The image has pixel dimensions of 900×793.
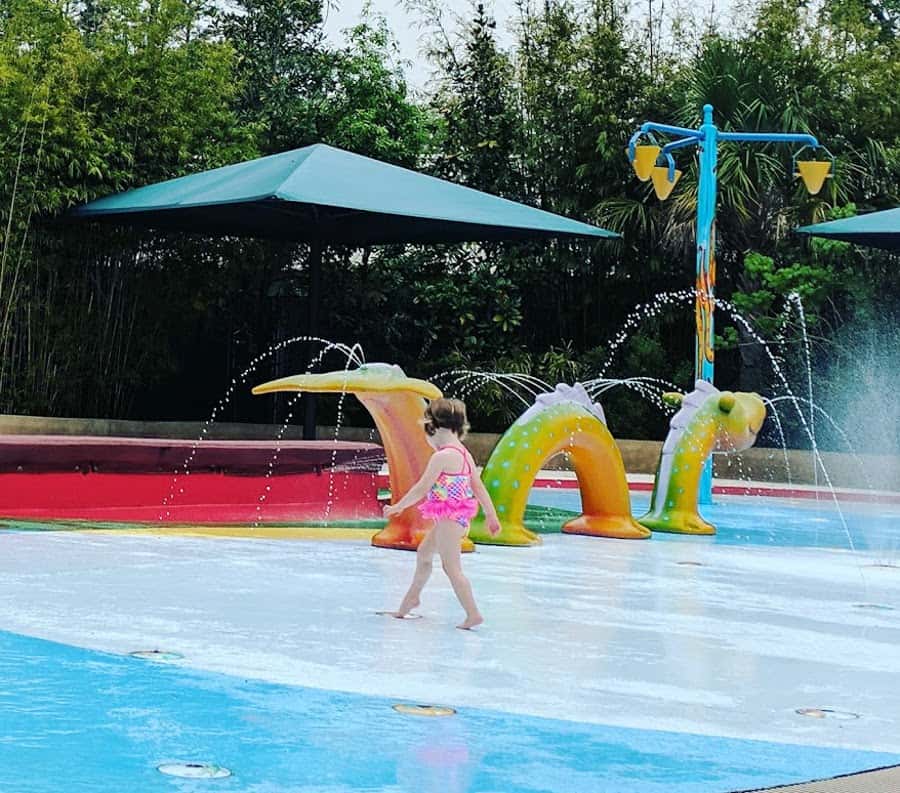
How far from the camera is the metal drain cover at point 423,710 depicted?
476 cm

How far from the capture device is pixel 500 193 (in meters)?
20.6

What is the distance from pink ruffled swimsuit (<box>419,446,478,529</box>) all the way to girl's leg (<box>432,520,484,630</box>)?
0.04m

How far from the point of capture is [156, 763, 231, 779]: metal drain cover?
12.8ft

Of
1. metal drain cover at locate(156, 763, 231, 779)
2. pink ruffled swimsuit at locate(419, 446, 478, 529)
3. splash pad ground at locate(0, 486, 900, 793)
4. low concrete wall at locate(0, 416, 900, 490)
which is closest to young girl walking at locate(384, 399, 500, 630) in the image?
pink ruffled swimsuit at locate(419, 446, 478, 529)

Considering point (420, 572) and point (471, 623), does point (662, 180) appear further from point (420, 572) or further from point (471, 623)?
point (471, 623)

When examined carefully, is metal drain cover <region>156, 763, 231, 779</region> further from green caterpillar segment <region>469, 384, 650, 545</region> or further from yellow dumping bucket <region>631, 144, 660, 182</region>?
yellow dumping bucket <region>631, 144, 660, 182</region>

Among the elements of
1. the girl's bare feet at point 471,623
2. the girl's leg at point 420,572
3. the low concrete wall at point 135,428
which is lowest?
the girl's bare feet at point 471,623

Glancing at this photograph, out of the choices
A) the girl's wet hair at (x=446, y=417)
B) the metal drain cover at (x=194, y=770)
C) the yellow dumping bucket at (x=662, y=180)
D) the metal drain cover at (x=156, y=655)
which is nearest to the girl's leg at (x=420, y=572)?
the girl's wet hair at (x=446, y=417)

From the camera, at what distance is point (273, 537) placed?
10.5m

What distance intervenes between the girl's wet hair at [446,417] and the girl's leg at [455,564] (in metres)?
0.47

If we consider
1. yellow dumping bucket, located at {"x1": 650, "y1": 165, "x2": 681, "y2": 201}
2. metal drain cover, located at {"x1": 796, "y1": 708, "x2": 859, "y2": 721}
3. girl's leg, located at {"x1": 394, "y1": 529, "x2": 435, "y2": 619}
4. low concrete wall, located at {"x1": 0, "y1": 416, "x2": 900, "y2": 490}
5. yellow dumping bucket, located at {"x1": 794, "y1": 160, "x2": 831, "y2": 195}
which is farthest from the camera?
low concrete wall, located at {"x1": 0, "y1": 416, "x2": 900, "y2": 490}

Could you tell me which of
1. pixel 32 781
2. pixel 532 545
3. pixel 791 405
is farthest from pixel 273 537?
pixel 791 405

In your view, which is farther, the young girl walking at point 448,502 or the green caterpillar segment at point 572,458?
the green caterpillar segment at point 572,458

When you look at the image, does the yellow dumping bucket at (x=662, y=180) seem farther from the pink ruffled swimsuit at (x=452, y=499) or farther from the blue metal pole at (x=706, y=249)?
the pink ruffled swimsuit at (x=452, y=499)
